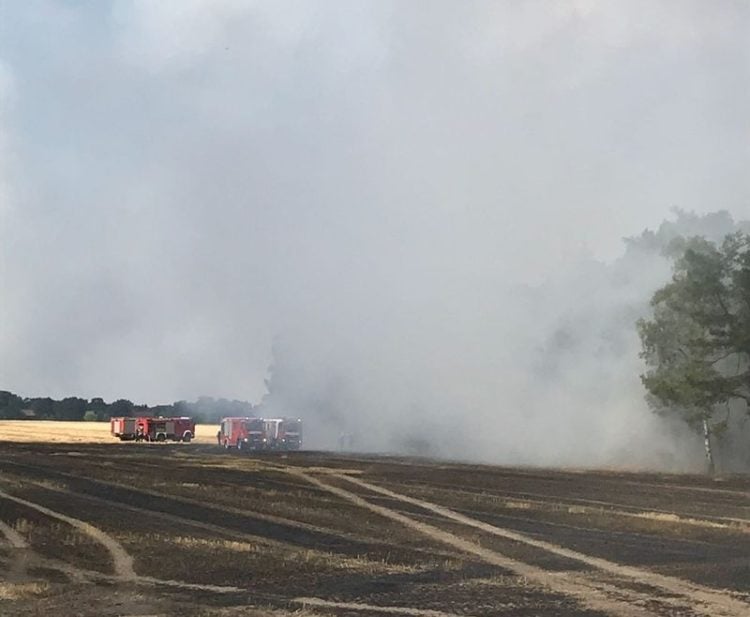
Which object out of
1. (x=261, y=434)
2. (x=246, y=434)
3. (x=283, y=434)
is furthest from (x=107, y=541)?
(x=283, y=434)

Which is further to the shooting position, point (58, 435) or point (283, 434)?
point (58, 435)

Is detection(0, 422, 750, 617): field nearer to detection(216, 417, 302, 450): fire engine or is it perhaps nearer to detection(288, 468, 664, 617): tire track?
detection(288, 468, 664, 617): tire track

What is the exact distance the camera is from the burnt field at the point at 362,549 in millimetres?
13188

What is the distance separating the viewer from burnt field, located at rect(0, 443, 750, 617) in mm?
13188

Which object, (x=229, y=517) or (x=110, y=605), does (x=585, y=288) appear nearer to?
(x=229, y=517)

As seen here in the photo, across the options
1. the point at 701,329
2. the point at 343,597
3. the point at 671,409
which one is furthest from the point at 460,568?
the point at 671,409

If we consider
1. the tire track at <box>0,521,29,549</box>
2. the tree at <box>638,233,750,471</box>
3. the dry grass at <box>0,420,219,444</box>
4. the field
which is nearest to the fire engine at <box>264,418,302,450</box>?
the dry grass at <box>0,420,219,444</box>

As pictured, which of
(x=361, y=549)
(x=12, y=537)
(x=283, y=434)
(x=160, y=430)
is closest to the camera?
(x=361, y=549)

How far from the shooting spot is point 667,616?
488 inches

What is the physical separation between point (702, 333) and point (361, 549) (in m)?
38.0

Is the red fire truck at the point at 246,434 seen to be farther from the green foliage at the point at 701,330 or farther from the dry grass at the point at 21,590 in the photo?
the dry grass at the point at 21,590

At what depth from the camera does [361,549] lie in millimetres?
18391

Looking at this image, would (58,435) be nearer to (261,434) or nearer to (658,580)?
(261,434)

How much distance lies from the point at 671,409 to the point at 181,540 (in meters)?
42.8
